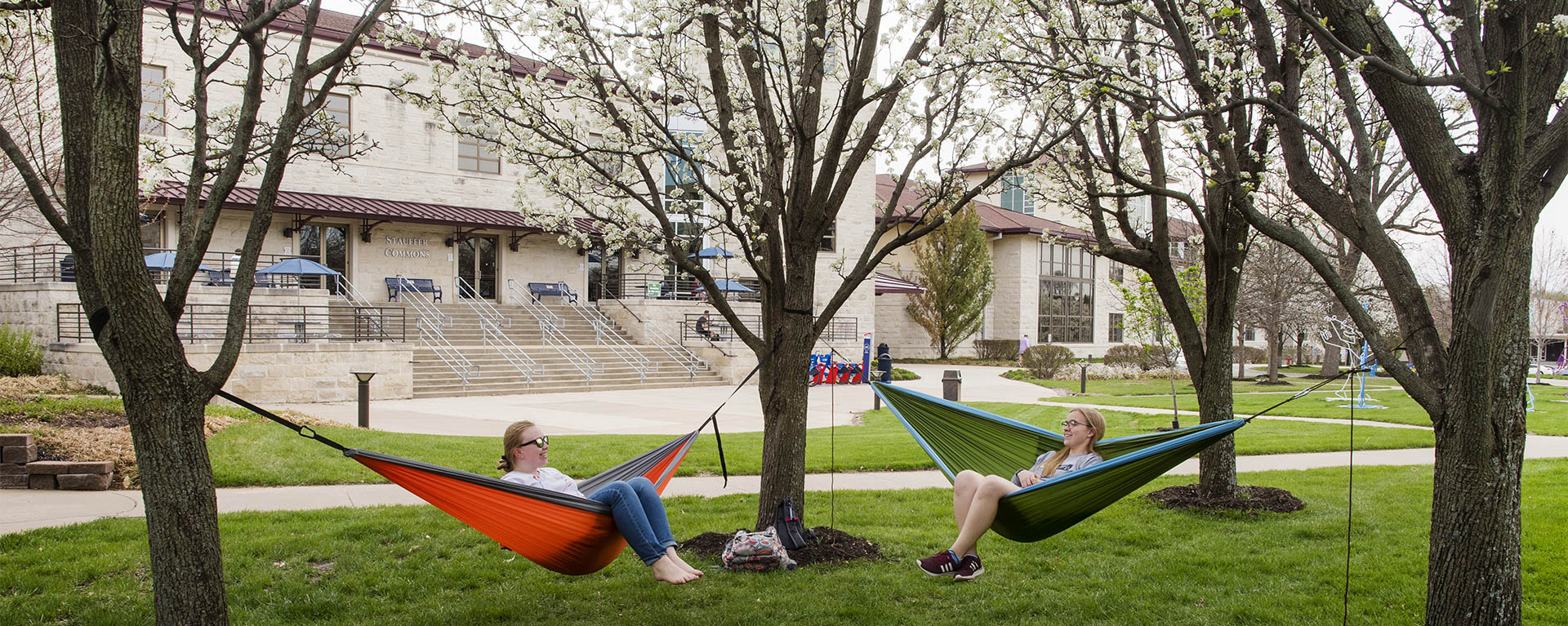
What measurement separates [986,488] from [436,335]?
1768cm

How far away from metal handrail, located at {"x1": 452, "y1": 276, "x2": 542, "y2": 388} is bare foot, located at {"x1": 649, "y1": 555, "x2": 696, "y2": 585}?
14.6 m

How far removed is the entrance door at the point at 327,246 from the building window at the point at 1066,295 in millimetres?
24909

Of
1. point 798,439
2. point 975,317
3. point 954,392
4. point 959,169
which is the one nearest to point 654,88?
point 959,169

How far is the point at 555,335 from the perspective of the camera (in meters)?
22.1

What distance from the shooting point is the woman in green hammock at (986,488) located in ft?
15.1

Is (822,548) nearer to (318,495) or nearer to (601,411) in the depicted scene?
(318,495)

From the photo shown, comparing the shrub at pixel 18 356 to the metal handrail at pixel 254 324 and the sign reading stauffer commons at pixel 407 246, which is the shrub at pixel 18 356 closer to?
the metal handrail at pixel 254 324

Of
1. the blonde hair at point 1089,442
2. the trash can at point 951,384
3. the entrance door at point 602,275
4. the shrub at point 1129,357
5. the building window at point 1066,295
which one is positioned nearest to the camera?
the blonde hair at point 1089,442

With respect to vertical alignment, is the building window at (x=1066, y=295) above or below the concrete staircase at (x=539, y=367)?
above

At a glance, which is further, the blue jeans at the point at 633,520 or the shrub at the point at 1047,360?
the shrub at the point at 1047,360

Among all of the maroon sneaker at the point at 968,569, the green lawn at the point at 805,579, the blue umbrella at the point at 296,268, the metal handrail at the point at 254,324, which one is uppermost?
the blue umbrella at the point at 296,268

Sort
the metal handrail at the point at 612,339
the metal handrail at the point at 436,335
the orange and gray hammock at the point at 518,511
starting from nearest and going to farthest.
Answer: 1. the orange and gray hammock at the point at 518,511
2. the metal handrail at the point at 436,335
3. the metal handrail at the point at 612,339

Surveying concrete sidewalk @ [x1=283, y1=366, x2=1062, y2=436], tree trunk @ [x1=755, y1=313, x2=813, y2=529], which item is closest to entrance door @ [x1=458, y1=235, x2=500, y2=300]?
concrete sidewalk @ [x1=283, y1=366, x2=1062, y2=436]

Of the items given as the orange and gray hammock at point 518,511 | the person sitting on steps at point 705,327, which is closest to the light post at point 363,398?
the orange and gray hammock at point 518,511
